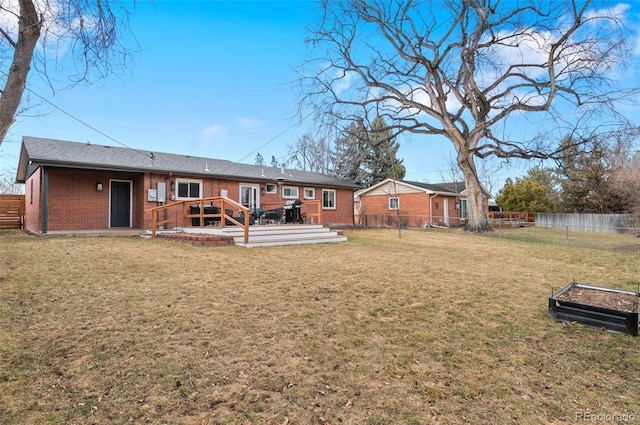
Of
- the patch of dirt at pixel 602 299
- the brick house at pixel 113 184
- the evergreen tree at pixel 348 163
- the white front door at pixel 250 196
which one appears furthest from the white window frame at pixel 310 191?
the evergreen tree at pixel 348 163

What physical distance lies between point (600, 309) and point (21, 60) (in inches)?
273

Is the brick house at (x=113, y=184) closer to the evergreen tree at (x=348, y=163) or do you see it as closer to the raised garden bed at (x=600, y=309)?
the raised garden bed at (x=600, y=309)

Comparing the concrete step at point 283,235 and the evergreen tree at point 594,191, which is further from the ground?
the evergreen tree at point 594,191

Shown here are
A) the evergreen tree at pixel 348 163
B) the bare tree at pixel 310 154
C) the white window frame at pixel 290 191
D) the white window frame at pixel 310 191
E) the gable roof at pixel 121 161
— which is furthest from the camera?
the bare tree at pixel 310 154

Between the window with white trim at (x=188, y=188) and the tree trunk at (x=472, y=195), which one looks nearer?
the window with white trim at (x=188, y=188)

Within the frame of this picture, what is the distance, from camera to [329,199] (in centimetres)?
1889

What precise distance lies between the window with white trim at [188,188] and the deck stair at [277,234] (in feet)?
10.3

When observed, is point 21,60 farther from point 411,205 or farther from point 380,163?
point 380,163

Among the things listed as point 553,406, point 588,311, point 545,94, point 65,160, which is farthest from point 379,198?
point 553,406

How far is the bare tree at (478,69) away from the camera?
44.3ft

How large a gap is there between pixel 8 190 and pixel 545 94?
4339cm

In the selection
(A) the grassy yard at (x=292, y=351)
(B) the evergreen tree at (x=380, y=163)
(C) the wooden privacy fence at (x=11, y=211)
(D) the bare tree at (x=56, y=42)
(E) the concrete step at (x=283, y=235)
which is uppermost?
(B) the evergreen tree at (x=380, y=163)

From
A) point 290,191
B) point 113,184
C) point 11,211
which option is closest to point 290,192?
point 290,191

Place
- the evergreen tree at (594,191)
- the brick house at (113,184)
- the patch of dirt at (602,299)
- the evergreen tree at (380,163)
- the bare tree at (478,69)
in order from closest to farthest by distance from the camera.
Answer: the patch of dirt at (602,299)
the brick house at (113,184)
the bare tree at (478,69)
the evergreen tree at (594,191)
the evergreen tree at (380,163)
